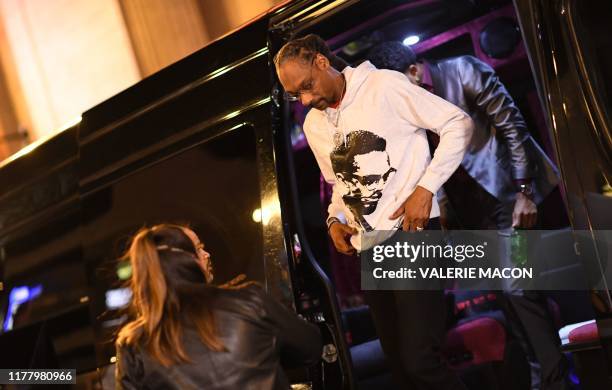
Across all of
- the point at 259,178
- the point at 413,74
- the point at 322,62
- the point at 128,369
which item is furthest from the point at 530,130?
the point at 128,369

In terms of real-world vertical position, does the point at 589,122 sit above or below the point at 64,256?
below

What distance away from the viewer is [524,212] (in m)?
2.20

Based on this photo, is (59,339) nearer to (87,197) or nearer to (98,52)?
(87,197)

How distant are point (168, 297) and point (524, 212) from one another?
1.00m

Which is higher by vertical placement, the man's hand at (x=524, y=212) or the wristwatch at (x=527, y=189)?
the wristwatch at (x=527, y=189)

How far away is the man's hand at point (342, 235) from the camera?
2470mm

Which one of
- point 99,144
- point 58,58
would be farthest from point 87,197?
point 58,58

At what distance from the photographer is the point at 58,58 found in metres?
7.76

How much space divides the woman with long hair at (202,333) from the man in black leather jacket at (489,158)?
58 cm

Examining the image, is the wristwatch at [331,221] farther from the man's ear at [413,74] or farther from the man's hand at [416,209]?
the man's ear at [413,74]

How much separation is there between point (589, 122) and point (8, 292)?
2706mm

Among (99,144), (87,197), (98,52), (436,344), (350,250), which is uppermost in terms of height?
(98,52)

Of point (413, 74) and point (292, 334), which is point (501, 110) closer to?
point (413, 74)

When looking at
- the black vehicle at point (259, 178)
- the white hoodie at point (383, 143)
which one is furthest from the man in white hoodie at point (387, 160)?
the black vehicle at point (259, 178)
